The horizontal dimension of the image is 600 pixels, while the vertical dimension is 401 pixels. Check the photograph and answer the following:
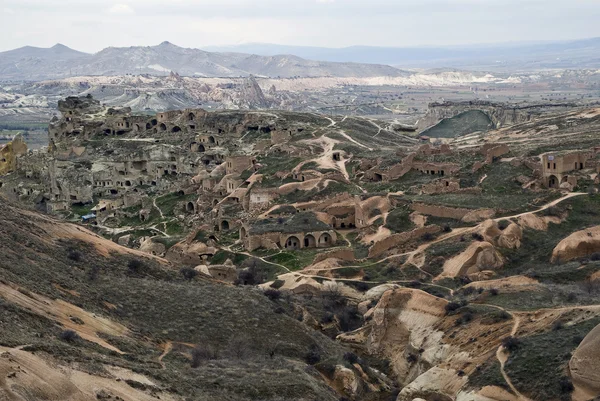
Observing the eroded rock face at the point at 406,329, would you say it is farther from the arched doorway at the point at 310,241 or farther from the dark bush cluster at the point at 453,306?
the arched doorway at the point at 310,241

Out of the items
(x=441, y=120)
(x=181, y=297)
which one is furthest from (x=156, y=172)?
(x=441, y=120)

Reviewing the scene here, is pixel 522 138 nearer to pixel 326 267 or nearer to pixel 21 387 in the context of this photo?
pixel 326 267

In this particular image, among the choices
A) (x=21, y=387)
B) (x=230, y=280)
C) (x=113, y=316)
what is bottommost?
(x=230, y=280)

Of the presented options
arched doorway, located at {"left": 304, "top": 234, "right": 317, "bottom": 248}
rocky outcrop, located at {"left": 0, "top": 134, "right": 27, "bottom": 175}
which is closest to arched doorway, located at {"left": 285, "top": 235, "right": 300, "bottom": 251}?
arched doorway, located at {"left": 304, "top": 234, "right": 317, "bottom": 248}

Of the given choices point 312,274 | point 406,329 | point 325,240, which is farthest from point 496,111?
point 406,329

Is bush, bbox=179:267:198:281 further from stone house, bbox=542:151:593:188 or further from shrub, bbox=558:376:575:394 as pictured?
stone house, bbox=542:151:593:188

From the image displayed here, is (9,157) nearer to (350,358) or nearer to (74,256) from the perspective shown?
(74,256)
